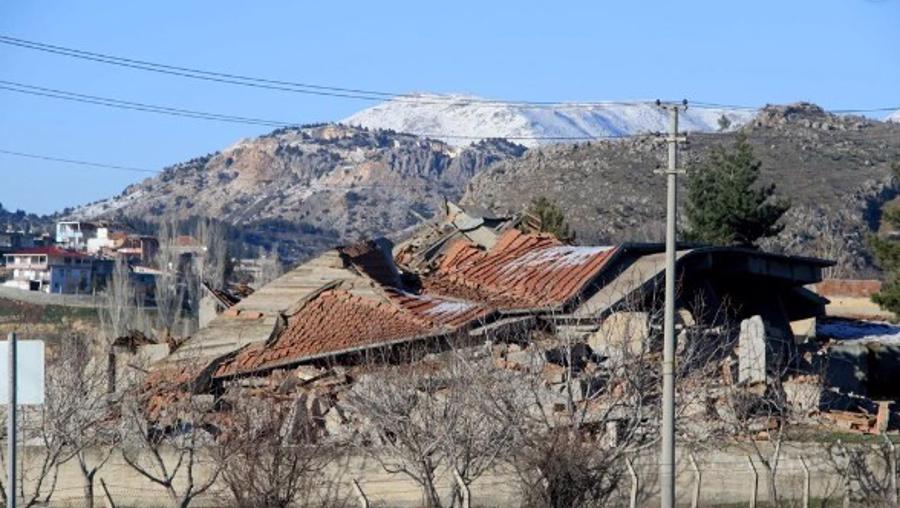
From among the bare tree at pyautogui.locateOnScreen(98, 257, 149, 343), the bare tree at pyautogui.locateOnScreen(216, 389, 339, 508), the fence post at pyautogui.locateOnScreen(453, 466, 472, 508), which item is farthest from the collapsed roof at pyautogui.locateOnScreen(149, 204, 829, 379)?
the bare tree at pyautogui.locateOnScreen(98, 257, 149, 343)

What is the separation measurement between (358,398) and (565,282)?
9931mm

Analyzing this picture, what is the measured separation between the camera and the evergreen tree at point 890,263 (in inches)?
2052

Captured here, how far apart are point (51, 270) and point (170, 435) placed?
417 feet

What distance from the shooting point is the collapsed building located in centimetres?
3409

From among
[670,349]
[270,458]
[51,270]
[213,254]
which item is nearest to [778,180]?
[213,254]

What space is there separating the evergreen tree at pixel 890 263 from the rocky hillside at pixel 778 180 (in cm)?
4782

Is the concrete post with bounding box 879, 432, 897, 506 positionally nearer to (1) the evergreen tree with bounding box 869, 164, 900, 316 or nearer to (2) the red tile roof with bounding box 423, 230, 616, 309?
(2) the red tile roof with bounding box 423, 230, 616, 309

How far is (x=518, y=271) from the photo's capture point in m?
40.7

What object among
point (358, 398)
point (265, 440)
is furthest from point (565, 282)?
point (265, 440)

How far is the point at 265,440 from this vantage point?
24.6 m

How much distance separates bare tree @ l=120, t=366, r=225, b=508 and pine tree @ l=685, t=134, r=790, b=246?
117 ft

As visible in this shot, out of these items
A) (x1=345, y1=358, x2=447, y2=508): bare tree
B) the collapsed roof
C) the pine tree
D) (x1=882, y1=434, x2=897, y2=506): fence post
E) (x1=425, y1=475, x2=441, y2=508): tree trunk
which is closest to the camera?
(x1=425, y1=475, x2=441, y2=508): tree trunk

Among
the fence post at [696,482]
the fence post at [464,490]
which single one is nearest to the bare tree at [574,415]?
the fence post at [696,482]

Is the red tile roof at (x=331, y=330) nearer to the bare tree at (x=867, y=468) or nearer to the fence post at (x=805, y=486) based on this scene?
the bare tree at (x=867, y=468)
